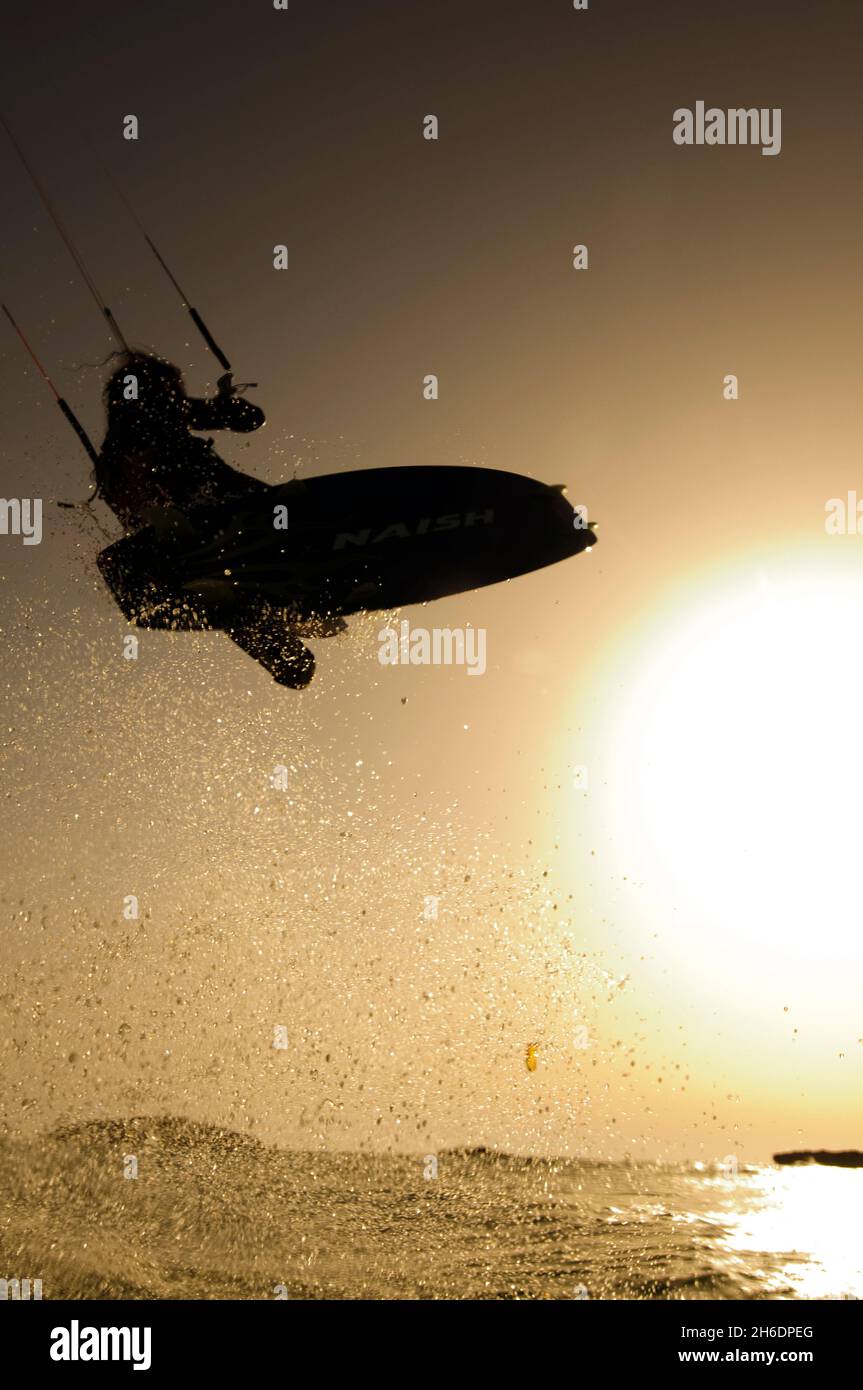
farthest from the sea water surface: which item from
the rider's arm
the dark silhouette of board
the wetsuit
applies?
the rider's arm

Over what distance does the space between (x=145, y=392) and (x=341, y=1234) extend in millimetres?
21846

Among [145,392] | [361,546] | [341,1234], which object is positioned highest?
[145,392]

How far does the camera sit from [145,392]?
70.8 feet

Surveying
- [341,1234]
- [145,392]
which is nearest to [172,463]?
[145,392]

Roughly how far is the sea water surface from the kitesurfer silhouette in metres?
14.1

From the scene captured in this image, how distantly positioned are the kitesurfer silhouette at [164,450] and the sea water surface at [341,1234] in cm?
1407

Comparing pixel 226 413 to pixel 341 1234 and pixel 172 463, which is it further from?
pixel 341 1234

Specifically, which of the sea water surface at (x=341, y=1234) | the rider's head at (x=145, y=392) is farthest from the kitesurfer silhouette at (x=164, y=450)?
the sea water surface at (x=341, y=1234)

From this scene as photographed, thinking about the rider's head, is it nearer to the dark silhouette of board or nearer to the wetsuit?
the wetsuit

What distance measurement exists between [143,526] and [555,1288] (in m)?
18.7

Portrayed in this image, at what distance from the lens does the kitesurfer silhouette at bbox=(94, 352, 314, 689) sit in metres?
20.5
